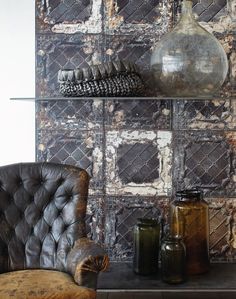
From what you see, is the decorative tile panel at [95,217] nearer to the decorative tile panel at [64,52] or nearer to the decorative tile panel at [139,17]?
the decorative tile panel at [64,52]

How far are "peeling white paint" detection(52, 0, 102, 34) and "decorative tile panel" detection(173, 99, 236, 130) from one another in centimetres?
70

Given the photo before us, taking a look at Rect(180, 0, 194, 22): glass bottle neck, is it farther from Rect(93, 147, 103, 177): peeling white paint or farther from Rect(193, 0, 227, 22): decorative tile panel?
Rect(93, 147, 103, 177): peeling white paint

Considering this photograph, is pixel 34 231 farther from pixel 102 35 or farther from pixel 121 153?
pixel 102 35

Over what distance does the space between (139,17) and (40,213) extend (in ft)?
4.55

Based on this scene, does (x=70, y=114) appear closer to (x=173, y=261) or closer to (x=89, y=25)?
(x=89, y=25)

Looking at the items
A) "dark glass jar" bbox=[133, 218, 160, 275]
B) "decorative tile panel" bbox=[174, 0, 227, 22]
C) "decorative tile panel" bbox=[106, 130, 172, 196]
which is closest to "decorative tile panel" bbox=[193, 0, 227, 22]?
"decorative tile panel" bbox=[174, 0, 227, 22]

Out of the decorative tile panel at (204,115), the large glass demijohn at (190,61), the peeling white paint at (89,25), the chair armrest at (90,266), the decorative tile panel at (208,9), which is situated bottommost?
the chair armrest at (90,266)

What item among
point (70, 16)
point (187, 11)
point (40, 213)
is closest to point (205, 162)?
point (187, 11)

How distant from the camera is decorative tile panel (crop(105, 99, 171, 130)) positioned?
122 inches

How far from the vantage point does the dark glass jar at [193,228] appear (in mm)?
2832

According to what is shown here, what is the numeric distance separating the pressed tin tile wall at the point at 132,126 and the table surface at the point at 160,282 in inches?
11.0

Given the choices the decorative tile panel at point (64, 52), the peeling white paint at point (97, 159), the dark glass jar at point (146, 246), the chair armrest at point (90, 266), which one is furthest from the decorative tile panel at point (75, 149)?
the chair armrest at point (90, 266)

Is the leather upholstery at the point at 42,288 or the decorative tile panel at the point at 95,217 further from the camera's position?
the decorative tile panel at the point at 95,217

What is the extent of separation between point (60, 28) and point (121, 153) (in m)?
0.89
